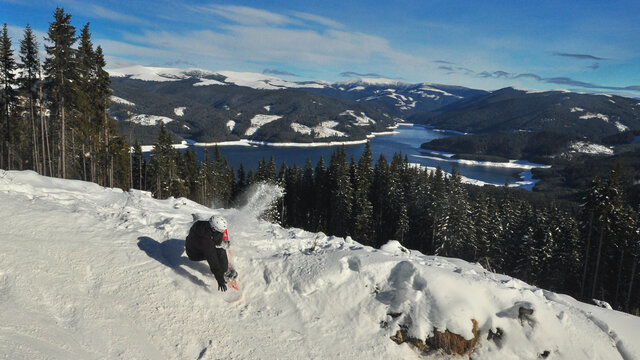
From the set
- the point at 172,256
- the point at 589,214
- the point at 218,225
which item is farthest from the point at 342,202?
the point at 218,225

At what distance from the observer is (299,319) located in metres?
6.70

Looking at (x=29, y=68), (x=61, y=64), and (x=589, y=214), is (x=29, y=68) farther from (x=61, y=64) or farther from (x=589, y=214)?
(x=589, y=214)

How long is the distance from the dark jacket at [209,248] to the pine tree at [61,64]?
83.2 feet

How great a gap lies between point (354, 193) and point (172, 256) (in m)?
36.7

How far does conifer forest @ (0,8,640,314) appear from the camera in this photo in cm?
2762

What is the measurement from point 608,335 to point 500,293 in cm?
238

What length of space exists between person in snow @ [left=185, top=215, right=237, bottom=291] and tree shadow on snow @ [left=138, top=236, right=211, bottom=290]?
0.28m

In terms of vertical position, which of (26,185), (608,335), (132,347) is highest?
(26,185)

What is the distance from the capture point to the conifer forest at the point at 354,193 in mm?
27625

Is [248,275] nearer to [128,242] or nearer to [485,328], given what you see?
→ [128,242]

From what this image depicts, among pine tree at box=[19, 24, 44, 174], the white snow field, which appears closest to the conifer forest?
pine tree at box=[19, 24, 44, 174]

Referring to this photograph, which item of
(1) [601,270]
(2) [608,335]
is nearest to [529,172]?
(1) [601,270]

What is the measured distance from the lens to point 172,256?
7.61 m

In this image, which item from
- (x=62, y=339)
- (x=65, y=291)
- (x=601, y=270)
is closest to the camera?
(x=62, y=339)
